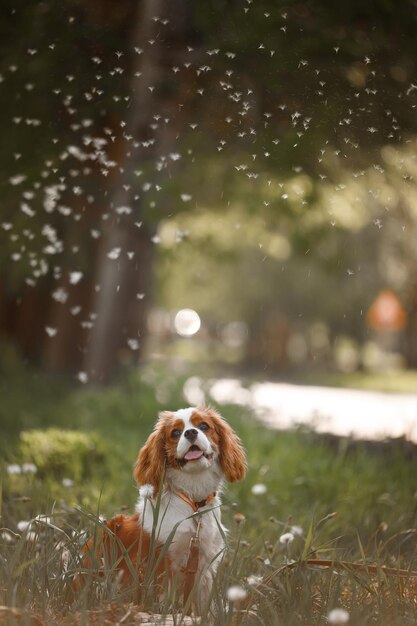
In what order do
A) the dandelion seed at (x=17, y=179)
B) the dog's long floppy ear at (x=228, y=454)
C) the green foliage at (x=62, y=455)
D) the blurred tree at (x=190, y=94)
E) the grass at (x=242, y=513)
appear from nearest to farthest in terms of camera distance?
the grass at (x=242, y=513) < the dog's long floppy ear at (x=228, y=454) < the blurred tree at (x=190, y=94) < the green foliage at (x=62, y=455) < the dandelion seed at (x=17, y=179)

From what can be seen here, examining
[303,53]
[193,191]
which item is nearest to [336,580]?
[303,53]

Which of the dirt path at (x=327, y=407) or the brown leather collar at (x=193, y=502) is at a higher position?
the brown leather collar at (x=193, y=502)

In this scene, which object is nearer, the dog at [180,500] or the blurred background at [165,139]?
the dog at [180,500]

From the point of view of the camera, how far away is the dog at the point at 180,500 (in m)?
3.04

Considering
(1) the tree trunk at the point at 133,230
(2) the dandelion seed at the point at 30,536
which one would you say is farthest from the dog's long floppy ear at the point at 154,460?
(1) the tree trunk at the point at 133,230

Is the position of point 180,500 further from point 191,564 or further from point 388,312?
point 388,312

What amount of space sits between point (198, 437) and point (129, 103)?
2.87 metres

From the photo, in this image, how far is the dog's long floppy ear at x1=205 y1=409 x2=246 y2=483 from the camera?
3229mm

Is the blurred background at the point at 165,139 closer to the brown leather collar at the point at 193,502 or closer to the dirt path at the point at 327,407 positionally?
the dirt path at the point at 327,407

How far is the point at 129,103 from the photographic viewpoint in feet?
17.3

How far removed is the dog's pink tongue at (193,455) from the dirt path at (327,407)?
171 inches

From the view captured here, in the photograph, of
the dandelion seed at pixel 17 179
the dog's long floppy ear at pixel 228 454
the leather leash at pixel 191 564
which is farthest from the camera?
the dandelion seed at pixel 17 179

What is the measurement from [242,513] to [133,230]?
4.16 metres

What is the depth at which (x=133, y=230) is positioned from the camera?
337 inches
